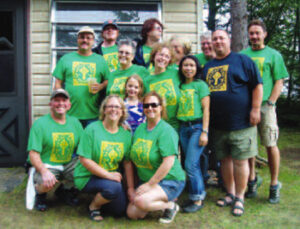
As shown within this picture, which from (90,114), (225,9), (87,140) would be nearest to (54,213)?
(87,140)

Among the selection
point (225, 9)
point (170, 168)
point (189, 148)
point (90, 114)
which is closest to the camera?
point (170, 168)

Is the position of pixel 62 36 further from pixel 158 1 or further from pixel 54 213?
pixel 54 213

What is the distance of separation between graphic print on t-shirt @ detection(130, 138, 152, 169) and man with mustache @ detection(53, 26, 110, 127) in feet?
3.11

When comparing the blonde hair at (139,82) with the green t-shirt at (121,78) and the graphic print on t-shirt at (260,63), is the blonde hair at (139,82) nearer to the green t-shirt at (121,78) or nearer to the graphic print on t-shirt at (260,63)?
the green t-shirt at (121,78)

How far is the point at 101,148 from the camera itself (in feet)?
10.1

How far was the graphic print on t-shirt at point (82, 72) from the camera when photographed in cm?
369

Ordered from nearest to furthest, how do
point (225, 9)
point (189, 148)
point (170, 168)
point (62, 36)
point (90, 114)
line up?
1. point (170, 168)
2. point (189, 148)
3. point (90, 114)
4. point (62, 36)
5. point (225, 9)

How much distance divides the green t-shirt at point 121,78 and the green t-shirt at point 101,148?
0.46 m

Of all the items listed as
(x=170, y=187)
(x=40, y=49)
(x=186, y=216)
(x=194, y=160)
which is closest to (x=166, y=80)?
(x=194, y=160)

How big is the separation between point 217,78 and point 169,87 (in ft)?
1.77

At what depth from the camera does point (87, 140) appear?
10.0ft

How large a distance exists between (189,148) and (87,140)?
1.10 meters

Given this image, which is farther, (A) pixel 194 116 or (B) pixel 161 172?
(A) pixel 194 116

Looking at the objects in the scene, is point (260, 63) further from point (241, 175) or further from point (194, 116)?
point (241, 175)
